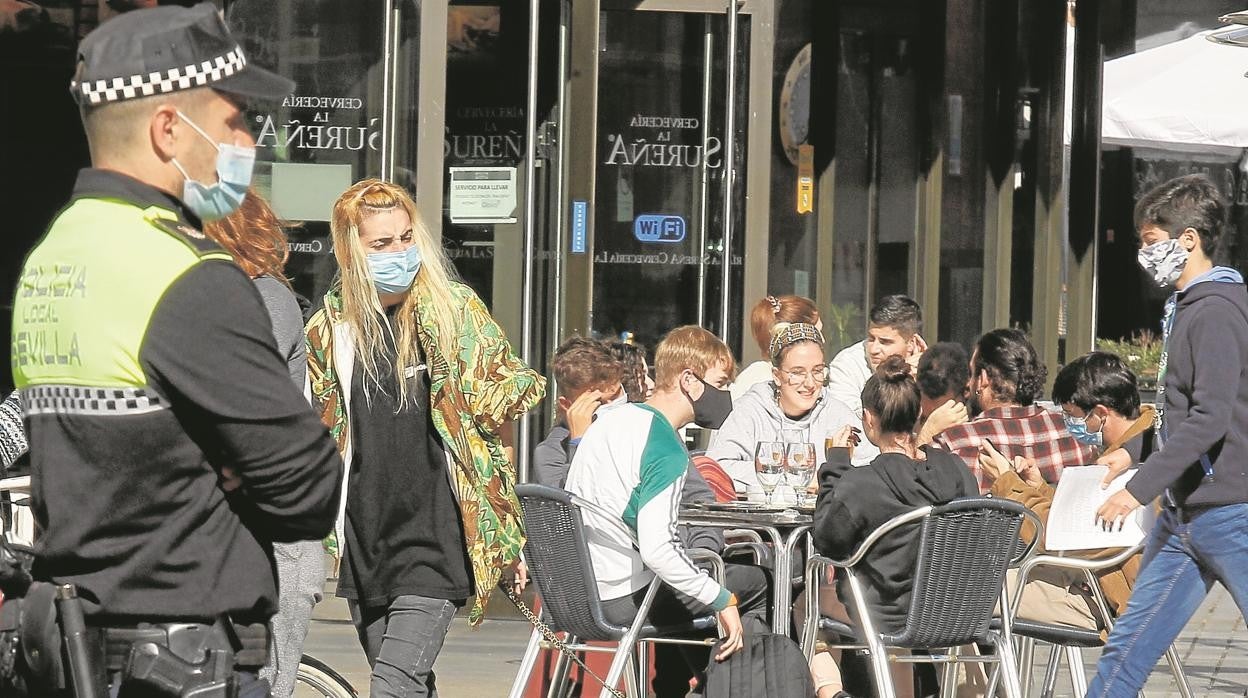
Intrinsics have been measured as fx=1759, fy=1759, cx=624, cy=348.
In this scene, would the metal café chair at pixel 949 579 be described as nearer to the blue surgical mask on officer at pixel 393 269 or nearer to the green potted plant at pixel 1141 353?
the blue surgical mask on officer at pixel 393 269

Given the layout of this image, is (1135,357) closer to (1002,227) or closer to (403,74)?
(1002,227)

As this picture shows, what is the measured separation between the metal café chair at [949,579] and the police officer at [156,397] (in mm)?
3117

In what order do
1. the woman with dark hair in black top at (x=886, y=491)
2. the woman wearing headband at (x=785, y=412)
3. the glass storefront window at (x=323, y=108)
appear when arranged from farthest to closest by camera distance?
the glass storefront window at (x=323, y=108) < the woman wearing headband at (x=785, y=412) < the woman with dark hair in black top at (x=886, y=491)

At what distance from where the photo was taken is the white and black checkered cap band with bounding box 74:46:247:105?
261 cm

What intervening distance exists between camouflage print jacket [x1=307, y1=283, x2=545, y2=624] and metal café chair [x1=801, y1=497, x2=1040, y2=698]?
1276 millimetres

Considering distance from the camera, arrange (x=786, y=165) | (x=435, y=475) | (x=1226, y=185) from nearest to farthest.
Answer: (x=435, y=475) < (x=786, y=165) < (x=1226, y=185)

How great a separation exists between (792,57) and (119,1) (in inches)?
150

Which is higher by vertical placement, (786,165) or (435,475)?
(786,165)

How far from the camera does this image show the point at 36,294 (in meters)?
2.63

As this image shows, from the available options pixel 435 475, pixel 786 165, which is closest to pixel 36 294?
pixel 435 475

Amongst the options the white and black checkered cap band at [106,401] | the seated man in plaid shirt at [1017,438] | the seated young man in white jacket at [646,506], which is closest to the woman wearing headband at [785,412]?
the seated man in plaid shirt at [1017,438]

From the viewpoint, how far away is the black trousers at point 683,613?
5496 mm

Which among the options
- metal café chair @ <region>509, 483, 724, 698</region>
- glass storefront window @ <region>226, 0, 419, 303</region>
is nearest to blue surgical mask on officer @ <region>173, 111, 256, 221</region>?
metal café chair @ <region>509, 483, 724, 698</region>

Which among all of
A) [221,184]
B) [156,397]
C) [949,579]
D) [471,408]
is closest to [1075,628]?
[949,579]
